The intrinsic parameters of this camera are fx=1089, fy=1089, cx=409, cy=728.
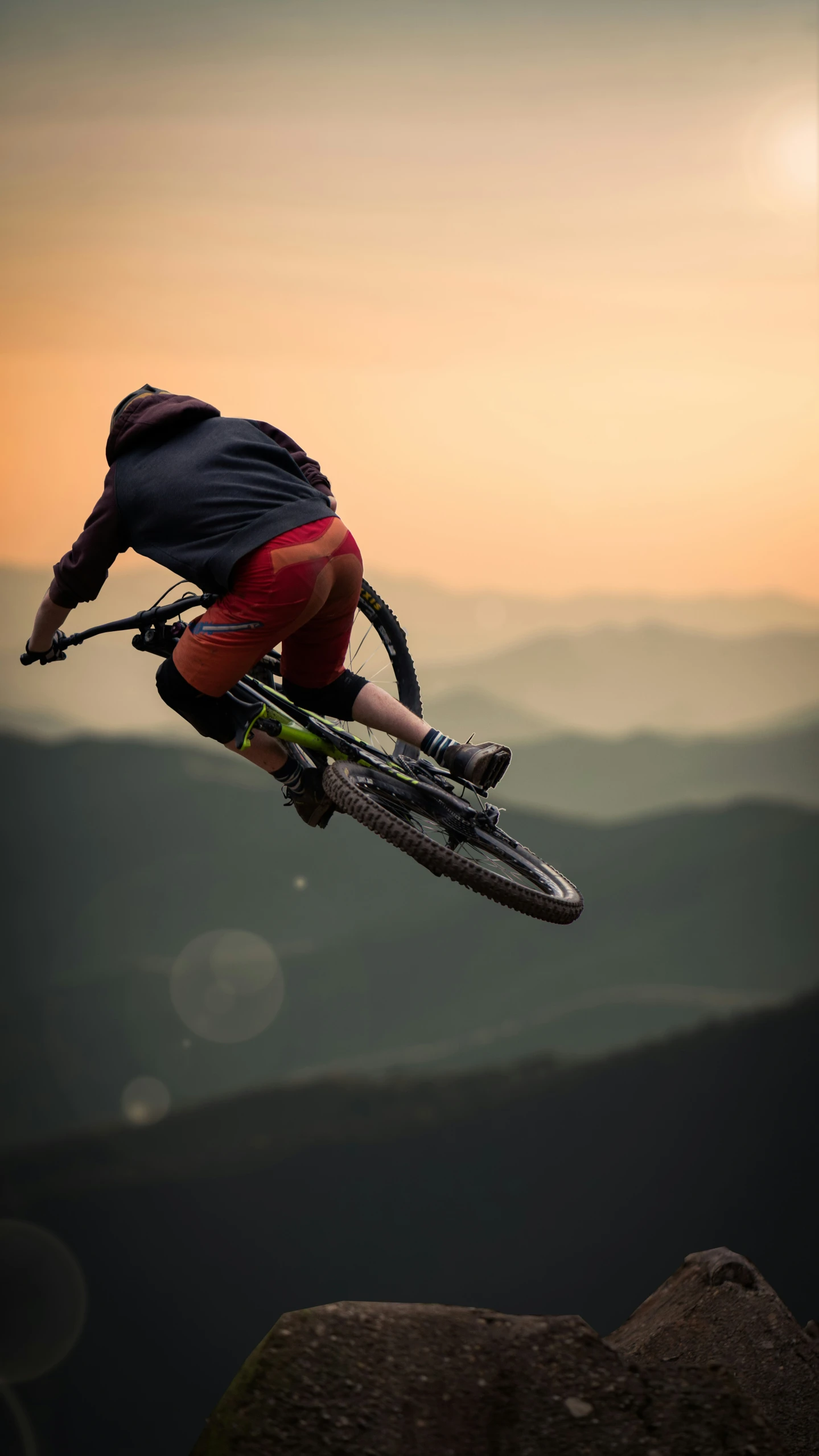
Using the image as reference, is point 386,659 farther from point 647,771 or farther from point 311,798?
point 647,771

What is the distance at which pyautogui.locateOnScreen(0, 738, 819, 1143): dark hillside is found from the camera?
5.50 m

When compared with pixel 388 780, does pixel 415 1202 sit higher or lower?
lower

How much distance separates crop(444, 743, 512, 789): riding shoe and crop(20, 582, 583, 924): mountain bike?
0.07 meters

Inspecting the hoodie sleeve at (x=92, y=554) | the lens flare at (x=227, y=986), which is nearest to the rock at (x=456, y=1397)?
the hoodie sleeve at (x=92, y=554)

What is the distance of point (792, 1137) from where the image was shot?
666cm

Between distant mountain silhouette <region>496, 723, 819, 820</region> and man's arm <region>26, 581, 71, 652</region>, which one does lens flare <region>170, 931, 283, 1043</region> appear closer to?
distant mountain silhouette <region>496, 723, 819, 820</region>

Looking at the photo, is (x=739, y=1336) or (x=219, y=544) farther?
(x=739, y=1336)

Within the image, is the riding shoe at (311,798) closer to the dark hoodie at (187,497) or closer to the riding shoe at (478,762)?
the riding shoe at (478,762)

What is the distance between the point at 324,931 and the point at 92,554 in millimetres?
3619

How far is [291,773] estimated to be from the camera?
2766 mm

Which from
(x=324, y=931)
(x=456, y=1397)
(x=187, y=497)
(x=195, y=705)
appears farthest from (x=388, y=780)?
(x=324, y=931)

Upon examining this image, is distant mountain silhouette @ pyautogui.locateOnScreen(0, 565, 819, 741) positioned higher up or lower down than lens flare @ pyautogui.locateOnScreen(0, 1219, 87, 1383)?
higher up

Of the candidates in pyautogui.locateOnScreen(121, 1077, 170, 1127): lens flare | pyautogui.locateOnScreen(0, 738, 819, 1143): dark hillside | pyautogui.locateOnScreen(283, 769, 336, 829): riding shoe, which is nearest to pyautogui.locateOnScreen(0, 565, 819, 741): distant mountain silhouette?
pyautogui.locateOnScreen(0, 738, 819, 1143): dark hillside

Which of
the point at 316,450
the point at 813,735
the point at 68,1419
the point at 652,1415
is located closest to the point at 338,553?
the point at 652,1415
